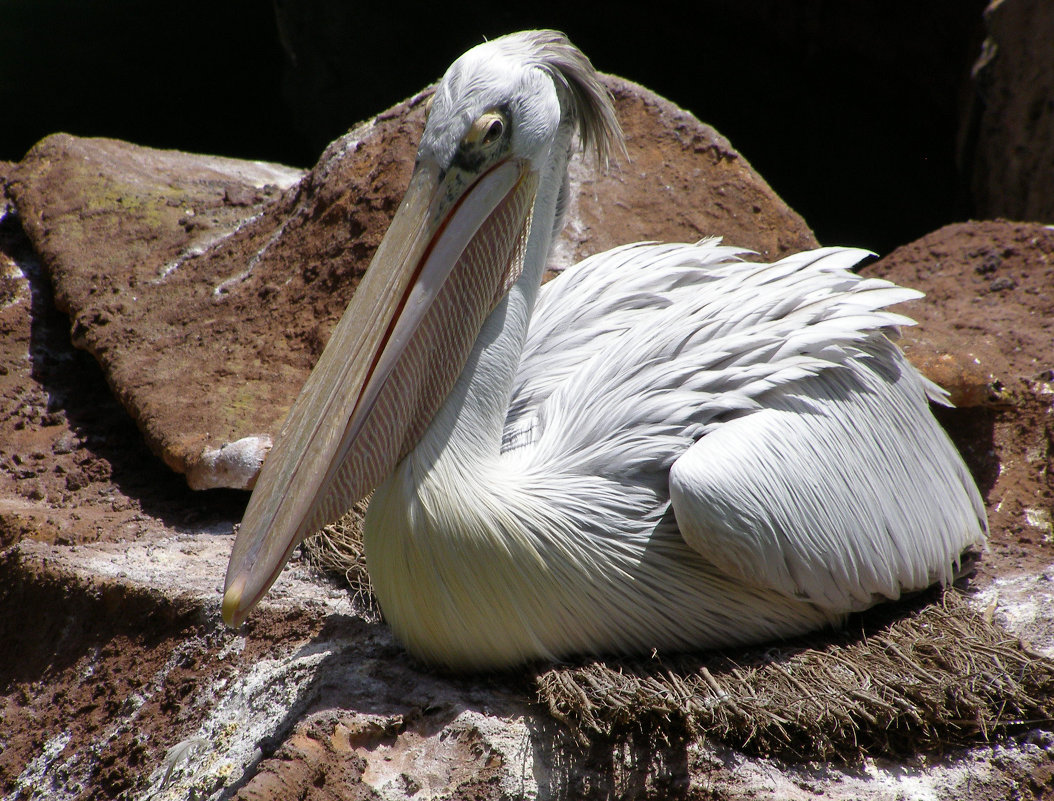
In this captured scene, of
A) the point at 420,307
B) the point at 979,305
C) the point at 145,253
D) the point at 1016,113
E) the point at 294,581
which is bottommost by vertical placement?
the point at 294,581

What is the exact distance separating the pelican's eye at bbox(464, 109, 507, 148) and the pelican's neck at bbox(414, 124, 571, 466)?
23cm

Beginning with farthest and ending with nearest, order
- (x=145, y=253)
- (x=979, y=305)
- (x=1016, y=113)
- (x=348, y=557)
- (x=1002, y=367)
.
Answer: (x=1016, y=113), (x=145, y=253), (x=979, y=305), (x=1002, y=367), (x=348, y=557)

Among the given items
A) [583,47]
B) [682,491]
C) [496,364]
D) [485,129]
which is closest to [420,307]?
[496,364]

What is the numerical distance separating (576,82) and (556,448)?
2.78ft

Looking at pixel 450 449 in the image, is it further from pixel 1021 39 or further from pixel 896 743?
pixel 1021 39

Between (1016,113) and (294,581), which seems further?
(1016,113)

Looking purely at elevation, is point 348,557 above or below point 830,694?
below

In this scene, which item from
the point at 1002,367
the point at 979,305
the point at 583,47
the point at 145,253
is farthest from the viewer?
the point at 583,47

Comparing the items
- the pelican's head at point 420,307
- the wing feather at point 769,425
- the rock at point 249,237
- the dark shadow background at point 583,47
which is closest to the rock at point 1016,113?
the dark shadow background at point 583,47

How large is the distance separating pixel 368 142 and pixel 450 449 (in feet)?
6.07

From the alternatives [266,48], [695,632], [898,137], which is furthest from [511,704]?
[266,48]

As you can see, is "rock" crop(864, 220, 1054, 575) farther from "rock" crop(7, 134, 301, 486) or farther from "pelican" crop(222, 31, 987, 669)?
"rock" crop(7, 134, 301, 486)

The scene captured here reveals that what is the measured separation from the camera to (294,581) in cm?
253

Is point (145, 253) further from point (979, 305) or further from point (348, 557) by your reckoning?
point (979, 305)
